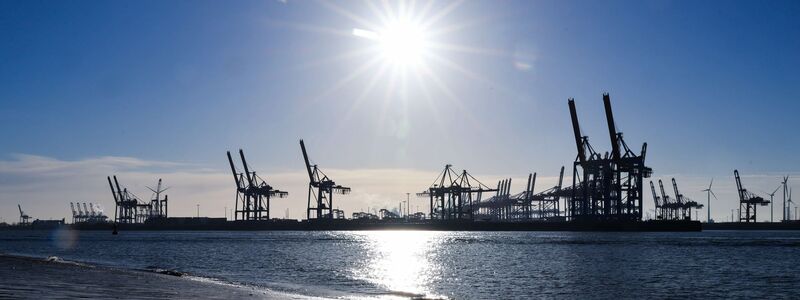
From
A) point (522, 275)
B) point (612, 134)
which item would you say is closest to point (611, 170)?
point (612, 134)

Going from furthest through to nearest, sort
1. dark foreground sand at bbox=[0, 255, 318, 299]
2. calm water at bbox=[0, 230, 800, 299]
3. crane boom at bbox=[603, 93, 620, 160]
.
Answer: crane boom at bbox=[603, 93, 620, 160]
calm water at bbox=[0, 230, 800, 299]
dark foreground sand at bbox=[0, 255, 318, 299]

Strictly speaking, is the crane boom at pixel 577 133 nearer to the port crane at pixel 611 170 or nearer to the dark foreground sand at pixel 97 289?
the port crane at pixel 611 170

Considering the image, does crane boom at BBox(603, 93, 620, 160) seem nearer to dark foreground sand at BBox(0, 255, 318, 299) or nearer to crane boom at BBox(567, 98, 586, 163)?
crane boom at BBox(567, 98, 586, 163)

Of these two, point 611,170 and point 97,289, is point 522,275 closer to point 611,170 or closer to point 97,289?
point 97,289

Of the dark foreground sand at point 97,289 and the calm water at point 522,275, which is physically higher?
the dark foreground sand at point 97,289

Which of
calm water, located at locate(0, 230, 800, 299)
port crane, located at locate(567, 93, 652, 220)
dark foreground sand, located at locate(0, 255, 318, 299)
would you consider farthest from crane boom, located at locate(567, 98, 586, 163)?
dark foreground sand, located at locate(0, 255, 318, 299)

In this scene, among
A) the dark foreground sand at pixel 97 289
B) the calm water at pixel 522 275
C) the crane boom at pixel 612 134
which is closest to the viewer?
the dark foreground sand at pixel 97 289

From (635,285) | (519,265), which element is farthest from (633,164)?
(635,285)

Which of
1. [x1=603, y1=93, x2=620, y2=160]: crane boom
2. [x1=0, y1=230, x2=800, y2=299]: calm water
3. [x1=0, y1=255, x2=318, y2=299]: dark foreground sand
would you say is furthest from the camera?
[x1=603, y1=93, x2=620, y2=160]: crane boom

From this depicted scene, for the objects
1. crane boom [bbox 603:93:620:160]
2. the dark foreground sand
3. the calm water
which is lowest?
the calm water

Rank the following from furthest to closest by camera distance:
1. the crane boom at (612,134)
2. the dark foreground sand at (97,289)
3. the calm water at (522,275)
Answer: the crane boom at (612,134) < the calm water at (522,275) < the dark foreground sand at (97,289)

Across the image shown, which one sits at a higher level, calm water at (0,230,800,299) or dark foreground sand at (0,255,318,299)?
dark foreground sand at (0,255,318,299)

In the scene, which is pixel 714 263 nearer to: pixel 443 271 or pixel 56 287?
pixel 443 271

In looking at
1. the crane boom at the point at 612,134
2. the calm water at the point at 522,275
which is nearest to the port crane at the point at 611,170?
the crane boom at the point at 612,134
